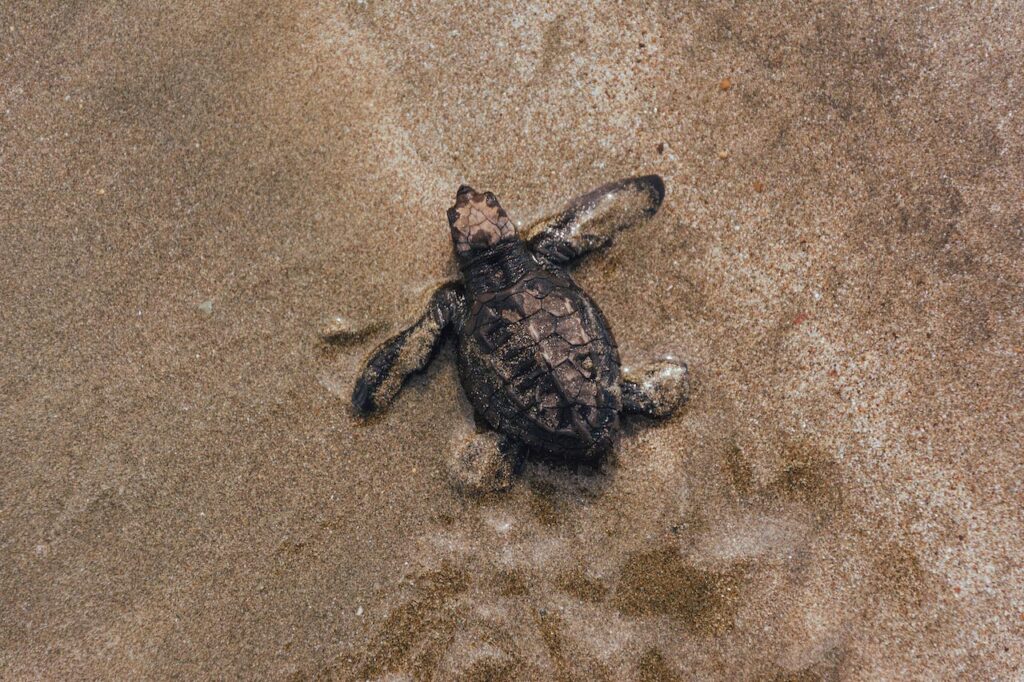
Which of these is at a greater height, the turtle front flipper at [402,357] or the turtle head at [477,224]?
the turtle head at [477,224]

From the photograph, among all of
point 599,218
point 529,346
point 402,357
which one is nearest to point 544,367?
point 529,346

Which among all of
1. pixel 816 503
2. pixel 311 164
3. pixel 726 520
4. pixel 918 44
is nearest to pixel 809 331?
pixel 816 503

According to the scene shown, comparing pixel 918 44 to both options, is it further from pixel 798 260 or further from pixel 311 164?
pixel 311 164

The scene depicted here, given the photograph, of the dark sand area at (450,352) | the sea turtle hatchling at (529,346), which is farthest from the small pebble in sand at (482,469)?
the dark sand area at (450,352)

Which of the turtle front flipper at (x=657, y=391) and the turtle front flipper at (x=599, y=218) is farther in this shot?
the turtle front flipper at (x=599, y=218)

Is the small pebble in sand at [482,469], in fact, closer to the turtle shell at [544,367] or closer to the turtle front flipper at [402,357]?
the turtle shell at [544,367]

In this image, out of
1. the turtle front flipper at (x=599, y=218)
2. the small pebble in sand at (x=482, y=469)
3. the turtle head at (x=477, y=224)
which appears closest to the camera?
the turtle head at (x=477, y=224)

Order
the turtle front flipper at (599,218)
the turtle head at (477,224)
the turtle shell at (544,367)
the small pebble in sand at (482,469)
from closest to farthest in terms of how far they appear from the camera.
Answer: the turtle shell at (544,367)
the turtle head at (477,224)
the small pebble in sand at (482,469)
the turtle front flipper at (599,218)

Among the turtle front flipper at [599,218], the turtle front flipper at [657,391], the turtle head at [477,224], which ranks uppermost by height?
the turtle head at [477,224]
